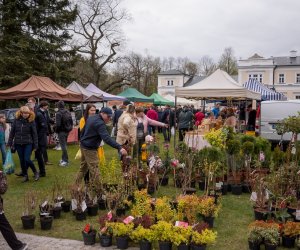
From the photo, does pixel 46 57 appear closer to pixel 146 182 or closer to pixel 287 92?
pixel 146 182

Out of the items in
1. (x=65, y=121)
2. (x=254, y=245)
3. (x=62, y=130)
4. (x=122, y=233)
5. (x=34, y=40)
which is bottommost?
(x=254, y=245)

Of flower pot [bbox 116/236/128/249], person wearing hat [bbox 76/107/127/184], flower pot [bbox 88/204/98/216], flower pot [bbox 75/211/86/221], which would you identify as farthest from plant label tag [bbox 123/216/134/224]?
person wearing hat [bbox 76/107/127/184]

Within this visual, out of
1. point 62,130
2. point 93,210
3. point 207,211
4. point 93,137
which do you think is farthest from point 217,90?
point 93,210

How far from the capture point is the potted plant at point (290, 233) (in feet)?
14.7

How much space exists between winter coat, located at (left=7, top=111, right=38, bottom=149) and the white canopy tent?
5202mm

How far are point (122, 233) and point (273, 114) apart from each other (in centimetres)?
975

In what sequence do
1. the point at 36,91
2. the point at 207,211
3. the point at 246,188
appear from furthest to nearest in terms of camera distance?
the point at 36,91 < the point at 246,188 < the point at 207,211

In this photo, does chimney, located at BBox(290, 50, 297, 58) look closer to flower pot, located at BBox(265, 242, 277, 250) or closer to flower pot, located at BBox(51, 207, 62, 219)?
flower pot, located at BBox(51, 207, 62, 219)

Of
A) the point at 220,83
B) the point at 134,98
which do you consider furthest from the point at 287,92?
the point at 220,83

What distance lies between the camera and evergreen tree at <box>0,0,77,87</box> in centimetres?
2095

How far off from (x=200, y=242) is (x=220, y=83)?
→ 7.86 metres

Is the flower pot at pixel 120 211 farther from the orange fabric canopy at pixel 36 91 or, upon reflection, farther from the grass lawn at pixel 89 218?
the orange fabric canopy at pixel 36 91

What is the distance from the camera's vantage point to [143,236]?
4230 mm

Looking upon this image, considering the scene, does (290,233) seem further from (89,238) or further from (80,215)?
(80,215)
